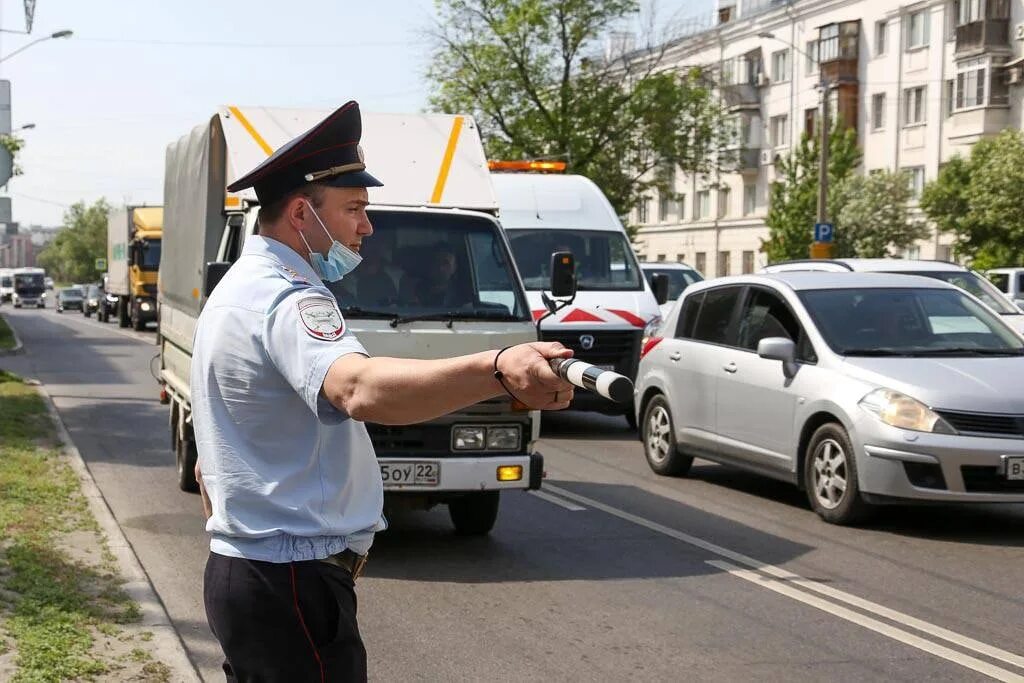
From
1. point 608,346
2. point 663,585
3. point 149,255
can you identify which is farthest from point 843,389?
point 149,255

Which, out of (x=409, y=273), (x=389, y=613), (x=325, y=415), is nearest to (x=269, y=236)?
(x=325, y=415)

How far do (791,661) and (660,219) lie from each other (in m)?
70.1

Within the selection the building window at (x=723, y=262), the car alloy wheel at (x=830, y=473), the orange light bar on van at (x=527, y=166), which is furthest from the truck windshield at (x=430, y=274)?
the building window at (x=723, y=262)

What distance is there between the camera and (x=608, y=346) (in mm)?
15922

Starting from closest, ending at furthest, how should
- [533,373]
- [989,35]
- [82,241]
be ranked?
[533,373]
[989,35]
[82,241]

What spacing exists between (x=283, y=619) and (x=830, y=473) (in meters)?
7.45

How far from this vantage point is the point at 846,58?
56.7 m

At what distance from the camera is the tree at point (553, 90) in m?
47.1

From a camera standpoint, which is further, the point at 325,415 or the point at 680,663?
the point at 680,663

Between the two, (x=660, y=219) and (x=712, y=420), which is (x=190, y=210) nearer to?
(x=712, y=420)

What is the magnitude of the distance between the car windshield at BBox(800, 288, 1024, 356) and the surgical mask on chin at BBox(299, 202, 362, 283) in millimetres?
7651

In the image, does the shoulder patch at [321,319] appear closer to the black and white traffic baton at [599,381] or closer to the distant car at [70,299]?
the black and white traffic baton at [599,381]

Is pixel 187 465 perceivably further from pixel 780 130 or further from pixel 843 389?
pixel 780 130

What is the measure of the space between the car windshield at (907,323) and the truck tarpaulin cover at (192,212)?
4341 mm
